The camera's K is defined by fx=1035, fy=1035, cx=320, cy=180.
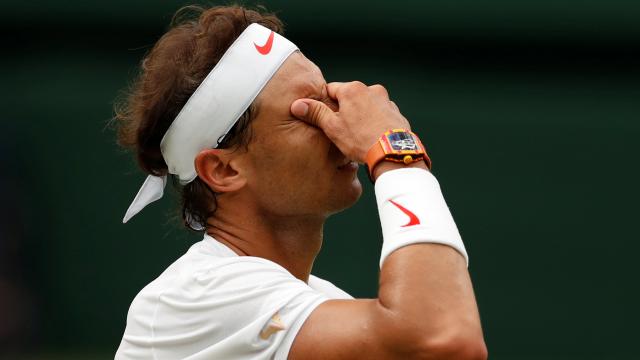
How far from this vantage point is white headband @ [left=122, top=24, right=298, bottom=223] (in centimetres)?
308

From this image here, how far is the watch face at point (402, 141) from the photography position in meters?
2.73

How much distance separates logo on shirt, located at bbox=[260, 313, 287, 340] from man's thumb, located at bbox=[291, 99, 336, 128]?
638mm

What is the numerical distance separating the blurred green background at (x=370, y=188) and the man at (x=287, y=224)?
3837 millimetres

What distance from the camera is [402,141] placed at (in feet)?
9.02

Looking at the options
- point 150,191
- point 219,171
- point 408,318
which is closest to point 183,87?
point 219,171

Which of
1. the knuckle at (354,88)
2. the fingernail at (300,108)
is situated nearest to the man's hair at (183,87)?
the fingernail at (300,108)

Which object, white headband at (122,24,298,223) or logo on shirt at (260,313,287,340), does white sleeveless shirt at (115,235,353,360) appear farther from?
white headband at (122,24,298,223)

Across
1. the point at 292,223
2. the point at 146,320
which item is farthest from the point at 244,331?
the point at 292,223

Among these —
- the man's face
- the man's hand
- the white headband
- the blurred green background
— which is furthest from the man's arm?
the blurred green background

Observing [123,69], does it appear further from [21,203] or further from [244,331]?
[244,331]

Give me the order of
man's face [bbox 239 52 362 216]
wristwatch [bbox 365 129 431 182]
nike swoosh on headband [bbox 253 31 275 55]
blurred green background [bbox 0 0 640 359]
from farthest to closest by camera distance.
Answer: blurred green background [bbox 0 0 640 359] < nike swoosh on headband [bbox 253 31 275 55] < man's face [bbox 239 52 362 216] < wristwatch [bbox 365 129 431 182]

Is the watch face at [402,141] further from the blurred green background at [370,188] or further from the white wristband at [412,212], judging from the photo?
the blurred green background at [370,188]

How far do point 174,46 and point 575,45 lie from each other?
481 cm

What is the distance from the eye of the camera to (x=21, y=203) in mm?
7262
